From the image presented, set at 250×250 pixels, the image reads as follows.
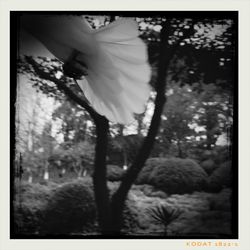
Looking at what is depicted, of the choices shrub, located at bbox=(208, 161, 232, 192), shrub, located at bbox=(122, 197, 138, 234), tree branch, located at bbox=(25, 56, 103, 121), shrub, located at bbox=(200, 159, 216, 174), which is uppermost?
tree branch, located at bbox=(25, 56, 103, 121)

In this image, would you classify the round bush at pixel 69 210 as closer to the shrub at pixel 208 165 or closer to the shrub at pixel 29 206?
the shrub at pixel 29 206

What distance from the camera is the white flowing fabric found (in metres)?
1.44

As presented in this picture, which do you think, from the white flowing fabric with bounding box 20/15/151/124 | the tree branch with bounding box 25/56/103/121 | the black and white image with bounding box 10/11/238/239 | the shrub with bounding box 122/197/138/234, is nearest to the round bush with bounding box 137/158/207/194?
the black and white image with bounding box 10/11/238/239

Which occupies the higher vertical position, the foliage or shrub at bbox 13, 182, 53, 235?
the foliage

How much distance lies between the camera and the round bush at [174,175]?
1.41m

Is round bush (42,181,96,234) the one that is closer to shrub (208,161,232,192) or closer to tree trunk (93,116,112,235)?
tree trunk (93,116,112,235)

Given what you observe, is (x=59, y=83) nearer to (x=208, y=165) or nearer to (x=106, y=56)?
(x=106, y=56)

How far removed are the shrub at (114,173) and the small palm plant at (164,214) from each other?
0.19m

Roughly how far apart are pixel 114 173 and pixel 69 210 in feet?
0.84

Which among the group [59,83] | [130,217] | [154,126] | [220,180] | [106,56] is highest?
[106,56]

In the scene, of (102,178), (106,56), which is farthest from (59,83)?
(102,178)

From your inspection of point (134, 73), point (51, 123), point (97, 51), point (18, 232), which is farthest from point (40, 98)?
point (18, 232)

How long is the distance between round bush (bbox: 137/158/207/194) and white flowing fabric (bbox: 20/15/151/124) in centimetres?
24

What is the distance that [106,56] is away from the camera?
1443 millimetres
